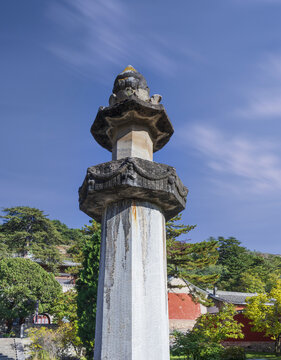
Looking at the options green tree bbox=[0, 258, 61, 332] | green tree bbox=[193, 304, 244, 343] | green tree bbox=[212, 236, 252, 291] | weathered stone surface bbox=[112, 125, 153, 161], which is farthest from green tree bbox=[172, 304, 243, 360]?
green tree bbox=[212, 236, 252, 291]

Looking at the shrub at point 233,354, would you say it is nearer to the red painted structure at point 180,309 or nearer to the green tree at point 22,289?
the red painted structure at point 180,309

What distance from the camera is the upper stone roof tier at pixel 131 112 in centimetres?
355

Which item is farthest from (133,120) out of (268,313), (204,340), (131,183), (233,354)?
(268,313)

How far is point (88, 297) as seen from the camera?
39.2ft

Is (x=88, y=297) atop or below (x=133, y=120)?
below

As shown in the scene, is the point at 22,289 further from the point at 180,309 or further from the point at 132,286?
the point at 132,286

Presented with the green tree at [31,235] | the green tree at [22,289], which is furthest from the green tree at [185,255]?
the green tree at [31,235]

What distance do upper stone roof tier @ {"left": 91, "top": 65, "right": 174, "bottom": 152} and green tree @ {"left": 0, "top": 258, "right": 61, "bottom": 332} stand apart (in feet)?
62.7

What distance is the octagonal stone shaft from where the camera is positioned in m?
2.62

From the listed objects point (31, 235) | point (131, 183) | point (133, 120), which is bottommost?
point (131, 183)

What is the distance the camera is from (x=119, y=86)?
153 inches

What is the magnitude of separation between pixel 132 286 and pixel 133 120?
2.01 m

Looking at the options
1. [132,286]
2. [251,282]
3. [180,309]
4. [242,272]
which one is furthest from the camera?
[242,272]

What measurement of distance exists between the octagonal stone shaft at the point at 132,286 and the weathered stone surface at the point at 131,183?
13 cm
